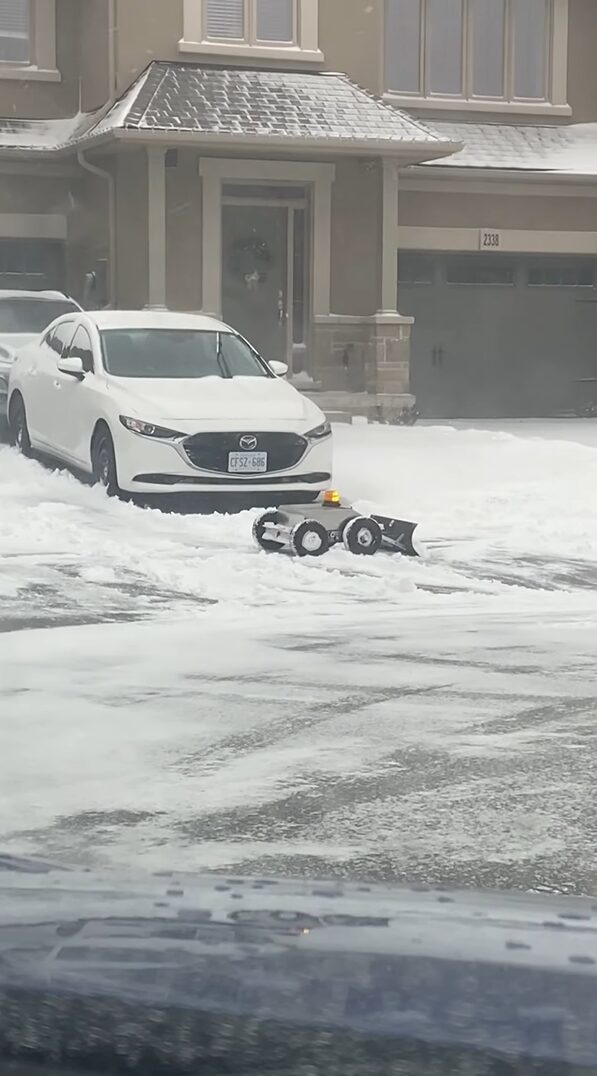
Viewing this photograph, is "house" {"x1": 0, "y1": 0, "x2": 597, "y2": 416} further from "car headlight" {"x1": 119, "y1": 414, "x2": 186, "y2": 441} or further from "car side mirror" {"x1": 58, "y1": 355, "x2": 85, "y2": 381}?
"car headlight" {"x1": 119, "y1": 414, "x2": 186, "y2": 441}

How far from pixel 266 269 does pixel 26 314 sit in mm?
4459

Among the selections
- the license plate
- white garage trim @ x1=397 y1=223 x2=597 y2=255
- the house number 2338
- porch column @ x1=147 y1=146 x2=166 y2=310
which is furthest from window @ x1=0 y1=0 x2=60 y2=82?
the license plate

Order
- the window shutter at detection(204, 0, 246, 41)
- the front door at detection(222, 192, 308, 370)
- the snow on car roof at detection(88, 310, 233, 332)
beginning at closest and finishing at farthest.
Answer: the snow on car roof at detection(88, 310, 233, 332)
the window shutter at detection(204, 0, 246, 41)
the front door at detection(222, 192, 308, 370)

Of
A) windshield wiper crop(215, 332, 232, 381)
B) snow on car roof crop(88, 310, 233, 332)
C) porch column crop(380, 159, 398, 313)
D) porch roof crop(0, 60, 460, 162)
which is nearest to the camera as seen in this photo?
windshield wiper crop(215, 332, 232, 381)

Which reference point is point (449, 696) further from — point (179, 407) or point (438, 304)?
point (438, 304)

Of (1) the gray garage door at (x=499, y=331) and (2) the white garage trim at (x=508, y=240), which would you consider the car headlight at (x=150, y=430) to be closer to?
(2) the white garage trim at (x=508, y=240)

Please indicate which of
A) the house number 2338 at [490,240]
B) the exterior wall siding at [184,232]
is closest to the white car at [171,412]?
the exterior wall siding at [184,232]

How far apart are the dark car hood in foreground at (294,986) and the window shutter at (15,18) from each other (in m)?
22.2

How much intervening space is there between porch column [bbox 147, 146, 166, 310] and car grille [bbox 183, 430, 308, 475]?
26.4ft

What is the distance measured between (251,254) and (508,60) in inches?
218

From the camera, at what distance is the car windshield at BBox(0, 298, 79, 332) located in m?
18.9

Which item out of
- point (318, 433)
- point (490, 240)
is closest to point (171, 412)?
point (318, 433)

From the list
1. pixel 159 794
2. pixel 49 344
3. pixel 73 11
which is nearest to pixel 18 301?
pixel 49 344

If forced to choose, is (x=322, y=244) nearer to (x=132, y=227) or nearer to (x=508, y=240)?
(x=132, y=227)
